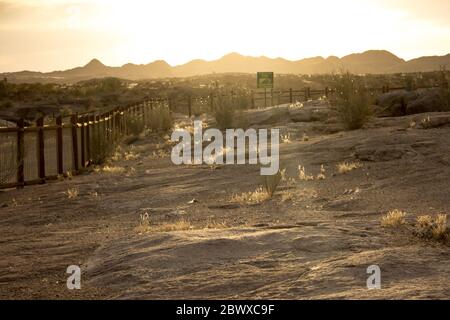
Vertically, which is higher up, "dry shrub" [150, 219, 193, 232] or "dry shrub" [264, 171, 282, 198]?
"dry shrub" [264, 171, 282, 198]

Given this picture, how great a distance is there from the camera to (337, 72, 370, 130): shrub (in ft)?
62.1

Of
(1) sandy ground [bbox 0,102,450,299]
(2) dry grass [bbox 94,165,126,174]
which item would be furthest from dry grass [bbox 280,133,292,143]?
(2) dry grass [bbox 94,165,126,174]

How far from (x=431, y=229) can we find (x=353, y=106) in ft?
38.8

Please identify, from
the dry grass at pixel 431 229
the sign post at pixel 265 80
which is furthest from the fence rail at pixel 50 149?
the dry grass at pixel 431 229

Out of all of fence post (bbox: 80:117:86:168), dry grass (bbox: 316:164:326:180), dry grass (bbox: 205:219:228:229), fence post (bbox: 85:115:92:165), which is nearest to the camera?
dry grass (bbox: 205:219:228:229)

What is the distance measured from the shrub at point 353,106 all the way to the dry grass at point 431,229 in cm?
1130

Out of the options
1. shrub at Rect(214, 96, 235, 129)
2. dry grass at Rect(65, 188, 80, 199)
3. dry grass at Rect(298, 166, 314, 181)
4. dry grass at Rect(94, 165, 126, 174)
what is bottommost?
dry grass at Rect(65, 188, 80, 199)

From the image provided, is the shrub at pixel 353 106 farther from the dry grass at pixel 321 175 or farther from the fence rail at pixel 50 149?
the fence rail at pixel 50 149

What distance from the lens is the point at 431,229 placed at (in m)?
7.33

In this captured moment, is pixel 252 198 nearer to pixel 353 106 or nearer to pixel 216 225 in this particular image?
pixel 216 225

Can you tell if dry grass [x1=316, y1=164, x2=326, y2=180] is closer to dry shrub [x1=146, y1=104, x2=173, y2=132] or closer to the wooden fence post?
the wooden fence post

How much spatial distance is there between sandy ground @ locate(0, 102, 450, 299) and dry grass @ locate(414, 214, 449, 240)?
15cm

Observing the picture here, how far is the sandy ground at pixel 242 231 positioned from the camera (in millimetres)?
5926

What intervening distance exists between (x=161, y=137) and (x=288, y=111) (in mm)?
5139
